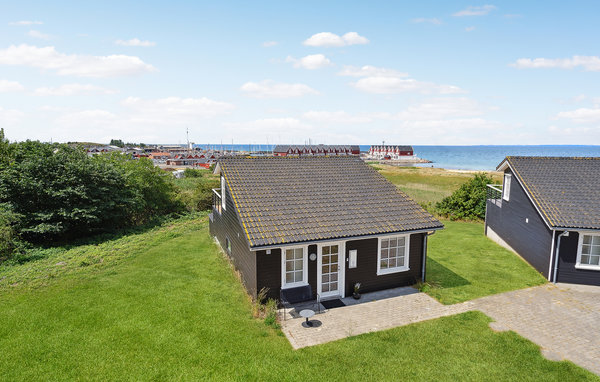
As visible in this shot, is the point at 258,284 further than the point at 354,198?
No

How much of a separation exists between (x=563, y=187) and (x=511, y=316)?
763 centimetres

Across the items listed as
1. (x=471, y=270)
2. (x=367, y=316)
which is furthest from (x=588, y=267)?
(x=367, y=316)

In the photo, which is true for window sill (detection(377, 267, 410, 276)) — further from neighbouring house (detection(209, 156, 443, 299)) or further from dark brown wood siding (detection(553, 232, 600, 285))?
dark brown wood siding (detection(553, 232, 600, 285))

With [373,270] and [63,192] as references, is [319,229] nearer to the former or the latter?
[373,270]

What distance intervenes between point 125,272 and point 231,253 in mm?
4603

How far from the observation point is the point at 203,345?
916 cm

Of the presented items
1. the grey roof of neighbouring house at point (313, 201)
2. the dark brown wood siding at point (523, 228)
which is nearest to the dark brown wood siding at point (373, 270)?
the grey roof of neighbouring house at point (313, 201)

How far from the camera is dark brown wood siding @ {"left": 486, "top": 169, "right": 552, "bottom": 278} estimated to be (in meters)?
14.4

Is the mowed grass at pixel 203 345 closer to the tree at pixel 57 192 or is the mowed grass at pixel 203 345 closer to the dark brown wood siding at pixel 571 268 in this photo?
the dark brown wood siding at pixel 571 268

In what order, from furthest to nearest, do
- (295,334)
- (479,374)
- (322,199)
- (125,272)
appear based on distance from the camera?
(125,272) < (322,199) < (295,334) < (479,374)

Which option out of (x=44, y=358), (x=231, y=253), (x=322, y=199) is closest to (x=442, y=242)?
(x=322, y=199)

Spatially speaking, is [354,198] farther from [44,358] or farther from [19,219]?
[19,219]

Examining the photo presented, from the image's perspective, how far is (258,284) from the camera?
1113cm

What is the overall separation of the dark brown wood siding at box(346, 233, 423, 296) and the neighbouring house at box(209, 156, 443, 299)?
0.12ft
